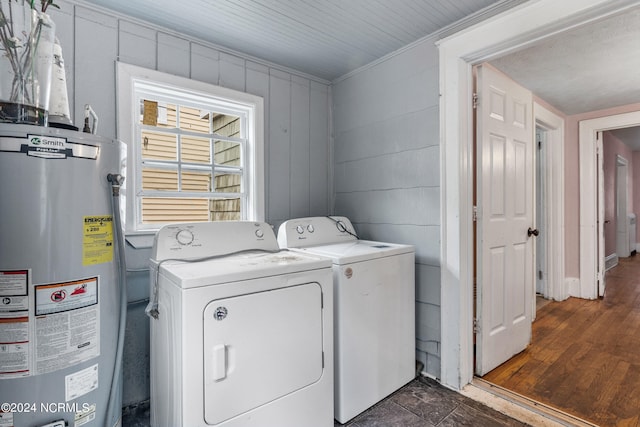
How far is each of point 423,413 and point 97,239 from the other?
6.05ft

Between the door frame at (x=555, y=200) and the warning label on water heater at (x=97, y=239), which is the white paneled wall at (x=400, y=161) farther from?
the door frame at (x=555, y=200)

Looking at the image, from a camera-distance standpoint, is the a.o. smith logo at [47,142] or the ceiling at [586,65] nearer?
the a.o. smith logo at [47,142]

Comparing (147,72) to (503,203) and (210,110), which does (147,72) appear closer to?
(210,110)

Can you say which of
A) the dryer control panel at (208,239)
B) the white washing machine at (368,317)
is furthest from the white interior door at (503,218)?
the dryer control panel at (208,239)

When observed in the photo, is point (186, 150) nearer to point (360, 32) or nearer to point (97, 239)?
point (97, 239)

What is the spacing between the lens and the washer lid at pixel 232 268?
122 cm

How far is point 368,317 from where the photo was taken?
69.9 inches

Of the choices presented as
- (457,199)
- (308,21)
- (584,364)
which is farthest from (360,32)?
(584,364)

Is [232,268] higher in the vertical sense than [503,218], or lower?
lower

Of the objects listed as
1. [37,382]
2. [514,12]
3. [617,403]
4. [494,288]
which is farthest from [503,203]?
[37,382]

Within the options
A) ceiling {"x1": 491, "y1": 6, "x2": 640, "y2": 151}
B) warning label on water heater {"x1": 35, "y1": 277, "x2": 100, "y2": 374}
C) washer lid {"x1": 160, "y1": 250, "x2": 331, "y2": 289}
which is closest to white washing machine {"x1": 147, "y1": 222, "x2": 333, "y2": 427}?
washer lid {"x1": 160, "y1": 250, "x2": 331, "y2": 289}

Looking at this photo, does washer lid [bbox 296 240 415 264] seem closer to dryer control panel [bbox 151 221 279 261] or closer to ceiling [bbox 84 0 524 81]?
dryer control panel [bbox 151 221 279 261]

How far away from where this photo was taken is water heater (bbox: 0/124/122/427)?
1.05 meters

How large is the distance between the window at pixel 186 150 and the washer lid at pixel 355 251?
0.65 meters
